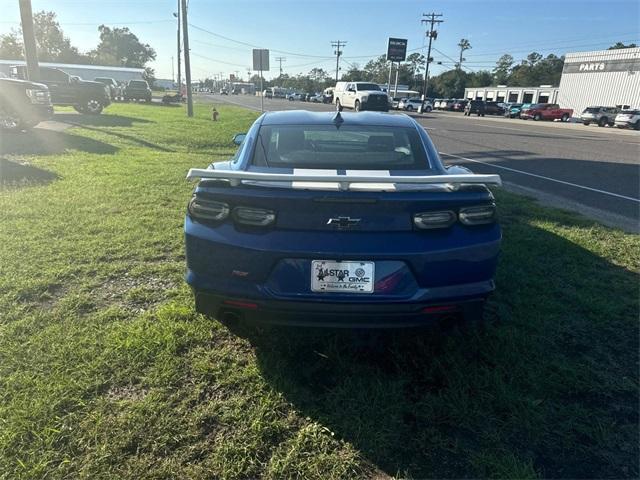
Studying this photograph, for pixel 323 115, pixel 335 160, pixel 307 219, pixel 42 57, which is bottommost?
pixel 307 219

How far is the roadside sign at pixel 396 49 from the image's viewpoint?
63.0 meters

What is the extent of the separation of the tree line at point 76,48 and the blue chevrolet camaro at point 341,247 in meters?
89.4

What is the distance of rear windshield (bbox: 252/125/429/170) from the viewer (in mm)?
3084

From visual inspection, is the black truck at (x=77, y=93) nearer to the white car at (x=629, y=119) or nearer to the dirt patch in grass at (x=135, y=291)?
the dirt patch in grass at (x=135, y=291)

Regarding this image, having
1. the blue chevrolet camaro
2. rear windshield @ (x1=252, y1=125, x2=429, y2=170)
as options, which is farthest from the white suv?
the blue chevrolet camaro

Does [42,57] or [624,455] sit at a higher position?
[42,57]

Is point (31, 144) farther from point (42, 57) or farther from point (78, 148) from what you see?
point (42, 57)

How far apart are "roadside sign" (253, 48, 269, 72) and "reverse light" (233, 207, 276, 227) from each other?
13765mm

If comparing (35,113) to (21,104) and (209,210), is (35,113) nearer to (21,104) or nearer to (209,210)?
(21,104)

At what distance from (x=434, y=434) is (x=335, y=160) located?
6.04 ft

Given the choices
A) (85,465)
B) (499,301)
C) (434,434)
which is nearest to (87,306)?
(85,465)

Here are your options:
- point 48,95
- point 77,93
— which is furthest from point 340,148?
point 77,93

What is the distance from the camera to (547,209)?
6.58 metres

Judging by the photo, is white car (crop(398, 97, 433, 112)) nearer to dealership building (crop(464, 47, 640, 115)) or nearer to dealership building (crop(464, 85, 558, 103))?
dealership building (crop(464, 47, 640, 115))
